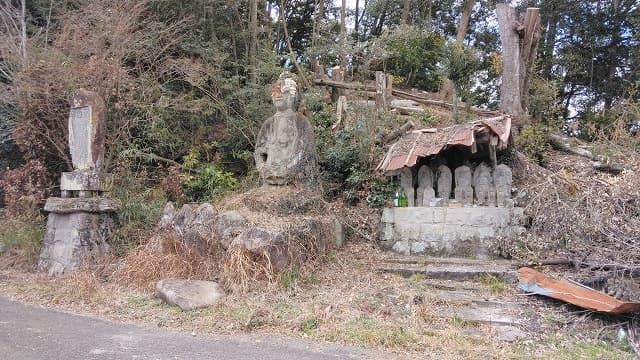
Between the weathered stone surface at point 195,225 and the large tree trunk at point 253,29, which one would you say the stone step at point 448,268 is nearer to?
the weathered stone surface at point 195,225

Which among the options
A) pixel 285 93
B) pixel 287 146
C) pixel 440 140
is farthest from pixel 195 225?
pixel 440 140

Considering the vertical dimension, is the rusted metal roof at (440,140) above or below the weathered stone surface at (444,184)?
above

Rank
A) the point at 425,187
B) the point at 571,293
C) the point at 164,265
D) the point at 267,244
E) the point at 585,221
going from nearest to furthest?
the point at 571,293
the point at 267,244
the point at 585,221
the point at 164,265
the point at 425,187

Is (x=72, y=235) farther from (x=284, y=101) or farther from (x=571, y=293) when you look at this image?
(x=571, y=293)

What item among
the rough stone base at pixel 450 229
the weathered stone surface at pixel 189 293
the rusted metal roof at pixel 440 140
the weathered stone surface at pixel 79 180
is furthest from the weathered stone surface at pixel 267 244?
the weathered stone surface at pixel 79 180

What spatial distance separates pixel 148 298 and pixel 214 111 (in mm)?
5213

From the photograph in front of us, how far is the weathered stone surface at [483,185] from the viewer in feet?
22.1

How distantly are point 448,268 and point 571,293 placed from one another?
60.9 inches

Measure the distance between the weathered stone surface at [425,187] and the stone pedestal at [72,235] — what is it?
16.1 ft

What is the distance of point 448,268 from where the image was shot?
601 centimetres

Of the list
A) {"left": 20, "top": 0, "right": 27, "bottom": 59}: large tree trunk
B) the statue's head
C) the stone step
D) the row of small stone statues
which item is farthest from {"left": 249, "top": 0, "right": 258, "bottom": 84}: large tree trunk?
the stone step

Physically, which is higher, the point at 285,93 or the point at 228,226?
the point at 285,93

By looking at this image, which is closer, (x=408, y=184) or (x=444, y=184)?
(x=444, y=184)

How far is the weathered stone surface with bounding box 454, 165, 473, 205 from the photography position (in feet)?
22.3
